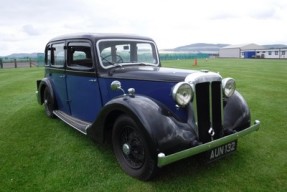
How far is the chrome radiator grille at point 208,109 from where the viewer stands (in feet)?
11.4

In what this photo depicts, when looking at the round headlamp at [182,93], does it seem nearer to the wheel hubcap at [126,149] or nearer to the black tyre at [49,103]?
the wheel hubcap at [126,149]

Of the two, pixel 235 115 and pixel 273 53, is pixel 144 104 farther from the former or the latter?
pixel 273 53

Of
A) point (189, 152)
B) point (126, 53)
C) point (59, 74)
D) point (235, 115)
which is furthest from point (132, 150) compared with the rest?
point (59, 74)

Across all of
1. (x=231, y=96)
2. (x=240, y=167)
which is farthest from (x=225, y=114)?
(x=240, y=167)

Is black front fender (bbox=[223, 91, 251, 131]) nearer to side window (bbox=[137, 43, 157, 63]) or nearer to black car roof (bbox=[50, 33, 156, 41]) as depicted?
side window (bbox=[137, 43, 157, 63])

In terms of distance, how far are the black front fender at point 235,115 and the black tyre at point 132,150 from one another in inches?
50.4

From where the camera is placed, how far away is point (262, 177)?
3545 millimetres

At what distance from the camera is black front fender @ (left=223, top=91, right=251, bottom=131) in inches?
153

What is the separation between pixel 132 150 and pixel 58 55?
3053 millimetres

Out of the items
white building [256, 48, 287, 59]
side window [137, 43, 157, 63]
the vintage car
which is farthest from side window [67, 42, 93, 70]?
white building [256, 48, 287, 59]

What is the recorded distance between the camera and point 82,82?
473 cm

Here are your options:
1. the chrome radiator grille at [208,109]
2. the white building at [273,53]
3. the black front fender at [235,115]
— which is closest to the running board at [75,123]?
the chrome radiator grille at [208,109]

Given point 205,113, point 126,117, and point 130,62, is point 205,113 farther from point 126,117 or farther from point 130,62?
point 130,62

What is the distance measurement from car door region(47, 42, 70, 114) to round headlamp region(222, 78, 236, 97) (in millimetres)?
3086
